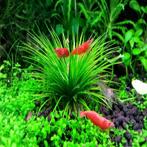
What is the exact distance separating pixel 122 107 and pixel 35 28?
1.40 metres

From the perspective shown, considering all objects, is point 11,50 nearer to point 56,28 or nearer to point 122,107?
point 56,28

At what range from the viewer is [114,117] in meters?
3.47

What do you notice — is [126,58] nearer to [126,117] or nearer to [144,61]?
[144,61]

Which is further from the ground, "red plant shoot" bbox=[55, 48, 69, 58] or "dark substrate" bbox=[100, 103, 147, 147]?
"red plant shoot" bbox=[55, 48, 69, 58]

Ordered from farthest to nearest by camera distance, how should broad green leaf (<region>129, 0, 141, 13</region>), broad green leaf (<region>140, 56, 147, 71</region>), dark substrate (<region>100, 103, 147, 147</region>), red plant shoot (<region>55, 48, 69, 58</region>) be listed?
broad green leaf (<region>129, 0, 141, 13</region>), broad green leaf (<region>140, 56, 147, 71</region>), red plant shoot (<region>55, 48, 69, 58</region>), dark substrate (<region>100, 103, 147, 147</region>)

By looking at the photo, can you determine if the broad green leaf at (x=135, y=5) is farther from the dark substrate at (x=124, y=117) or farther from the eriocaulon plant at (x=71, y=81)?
the dark substrate at (x=124, y=117)

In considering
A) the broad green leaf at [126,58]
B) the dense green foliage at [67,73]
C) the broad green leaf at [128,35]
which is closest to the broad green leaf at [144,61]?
the dense green foliage at [67,73]

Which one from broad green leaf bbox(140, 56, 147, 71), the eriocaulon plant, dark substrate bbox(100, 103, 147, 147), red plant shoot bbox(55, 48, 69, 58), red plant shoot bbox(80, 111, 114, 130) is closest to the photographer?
red plant shoot bbox(80, 111, 114, 130)

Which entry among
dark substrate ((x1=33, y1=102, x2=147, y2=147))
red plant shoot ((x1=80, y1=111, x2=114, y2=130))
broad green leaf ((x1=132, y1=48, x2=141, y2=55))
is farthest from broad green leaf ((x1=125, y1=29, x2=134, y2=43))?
red plant shoot ((x1=80, y1=111, x2=114, y2=130))

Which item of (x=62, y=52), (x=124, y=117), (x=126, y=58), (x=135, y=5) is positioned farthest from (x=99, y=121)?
(x=135, y=5)

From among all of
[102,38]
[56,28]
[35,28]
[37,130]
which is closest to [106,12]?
[102,38]

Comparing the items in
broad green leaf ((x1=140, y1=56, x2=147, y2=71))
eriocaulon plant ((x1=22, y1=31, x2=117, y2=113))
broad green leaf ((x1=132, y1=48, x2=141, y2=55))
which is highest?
broad green leaf ((x1=132, y1=48, x2=141, y2=55))

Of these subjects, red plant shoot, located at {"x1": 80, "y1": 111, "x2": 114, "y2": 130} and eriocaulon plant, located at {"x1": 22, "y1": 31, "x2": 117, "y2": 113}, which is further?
eriocaulon plant, located at {"x1": 22, "y1": 31, "x2": 117, "y2": 113}

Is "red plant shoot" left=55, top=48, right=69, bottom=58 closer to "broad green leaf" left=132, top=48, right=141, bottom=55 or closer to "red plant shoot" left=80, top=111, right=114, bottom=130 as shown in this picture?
"red plant shoot" left=80, top=111, right=114, bottom=130
